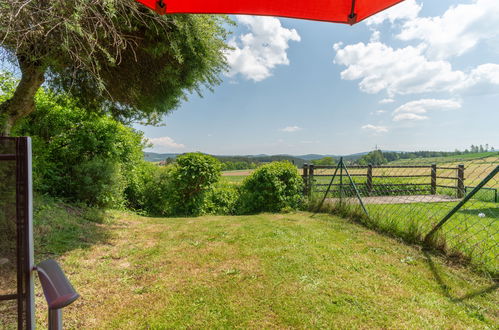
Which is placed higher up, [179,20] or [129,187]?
[179,20]

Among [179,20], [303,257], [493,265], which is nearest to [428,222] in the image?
[493,265]

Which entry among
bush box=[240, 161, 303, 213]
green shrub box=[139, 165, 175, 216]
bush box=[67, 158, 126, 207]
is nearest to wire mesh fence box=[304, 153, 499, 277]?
bush box=[240, 161, 303, 213]

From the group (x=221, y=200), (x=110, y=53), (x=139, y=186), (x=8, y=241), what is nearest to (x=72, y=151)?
(x=139, y=186)

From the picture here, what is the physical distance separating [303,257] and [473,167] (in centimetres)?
287

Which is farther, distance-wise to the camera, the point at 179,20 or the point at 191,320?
the point at 179,20

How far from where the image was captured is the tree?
2871mm

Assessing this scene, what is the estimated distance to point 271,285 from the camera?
2.58 metres

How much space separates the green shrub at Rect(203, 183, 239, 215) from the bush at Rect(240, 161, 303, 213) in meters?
0.90

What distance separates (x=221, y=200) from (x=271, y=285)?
5838 millimetres

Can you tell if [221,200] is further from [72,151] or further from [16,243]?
[16,243]

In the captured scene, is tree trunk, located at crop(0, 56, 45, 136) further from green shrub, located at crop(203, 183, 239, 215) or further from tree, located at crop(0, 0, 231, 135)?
green shrub, located at crop(203, 183, 239, 215)

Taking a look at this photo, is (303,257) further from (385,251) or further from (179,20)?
(179,20)

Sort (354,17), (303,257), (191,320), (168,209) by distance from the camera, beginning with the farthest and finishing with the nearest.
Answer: (168,209)
(303,257)
(191,320)
(354,17)

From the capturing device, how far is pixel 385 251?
3.60m
